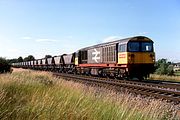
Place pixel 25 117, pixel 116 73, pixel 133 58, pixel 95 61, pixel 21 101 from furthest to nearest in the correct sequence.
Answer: pixel 95 61 < pixel 116 73 < pixel 133 58 < pixel 21 101 < pixel 25 117

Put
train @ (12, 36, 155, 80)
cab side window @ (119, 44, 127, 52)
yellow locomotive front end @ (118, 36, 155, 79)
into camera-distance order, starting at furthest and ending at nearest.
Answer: cab side window @ (119, 44, 127, 52) < train @ (12, 36, 155, 80) < yellow locomotive front end @ (118, 36, 155, 79)

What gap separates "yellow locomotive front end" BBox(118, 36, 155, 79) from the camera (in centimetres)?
2516

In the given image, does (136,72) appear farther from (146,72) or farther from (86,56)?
(86,56)

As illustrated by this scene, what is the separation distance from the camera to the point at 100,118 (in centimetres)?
650

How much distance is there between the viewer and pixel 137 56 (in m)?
25.6

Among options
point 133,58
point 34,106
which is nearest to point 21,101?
point 34,106

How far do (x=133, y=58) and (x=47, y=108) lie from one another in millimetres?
19144

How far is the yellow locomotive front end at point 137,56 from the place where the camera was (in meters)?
25.2

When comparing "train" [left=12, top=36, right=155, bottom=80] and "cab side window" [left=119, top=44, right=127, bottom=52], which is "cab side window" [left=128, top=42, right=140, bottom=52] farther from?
"cab side window" [left=119, top=44, right=127, bottom=52]

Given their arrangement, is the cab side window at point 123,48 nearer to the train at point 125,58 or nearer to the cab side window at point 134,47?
the train at point 125,58

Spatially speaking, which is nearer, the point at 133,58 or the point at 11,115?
the point at 11,115

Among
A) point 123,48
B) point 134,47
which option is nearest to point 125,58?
point 123,48

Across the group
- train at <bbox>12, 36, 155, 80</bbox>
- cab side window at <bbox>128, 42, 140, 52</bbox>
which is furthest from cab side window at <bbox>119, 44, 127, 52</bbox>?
cab side window at <bbox>128, 42, 140, 52</bbox>

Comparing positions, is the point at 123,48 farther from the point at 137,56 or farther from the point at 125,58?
the point at 137,56
